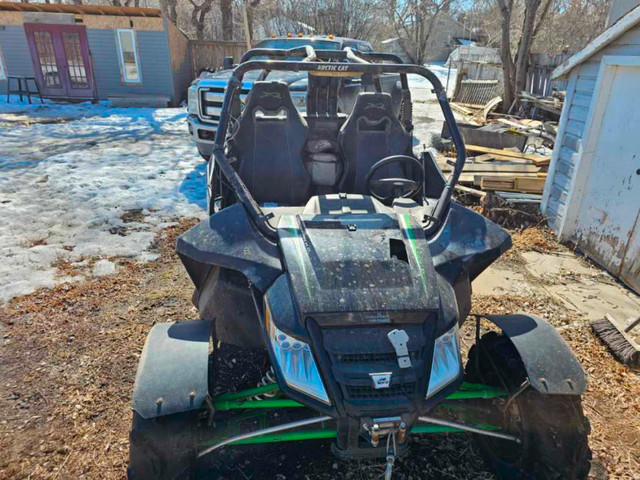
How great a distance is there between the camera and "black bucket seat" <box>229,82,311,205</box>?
3.89m

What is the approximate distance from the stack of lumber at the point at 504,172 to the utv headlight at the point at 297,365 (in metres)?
5.31

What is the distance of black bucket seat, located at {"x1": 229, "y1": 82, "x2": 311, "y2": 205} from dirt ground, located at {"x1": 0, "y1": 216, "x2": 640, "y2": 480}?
4.21ft

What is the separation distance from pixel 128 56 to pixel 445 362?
53.4ft

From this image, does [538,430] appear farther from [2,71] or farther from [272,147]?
[2,71]

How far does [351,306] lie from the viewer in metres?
2.12

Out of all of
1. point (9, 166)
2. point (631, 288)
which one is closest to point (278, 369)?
point (631, 288)

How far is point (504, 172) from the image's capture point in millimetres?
7133

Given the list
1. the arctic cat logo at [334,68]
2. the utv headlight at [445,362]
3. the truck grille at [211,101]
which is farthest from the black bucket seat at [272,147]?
the truck grille at [211,101]

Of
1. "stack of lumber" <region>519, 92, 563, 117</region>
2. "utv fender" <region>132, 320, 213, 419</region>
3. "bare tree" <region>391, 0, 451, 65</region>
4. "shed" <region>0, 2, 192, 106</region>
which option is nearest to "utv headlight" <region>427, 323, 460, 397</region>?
"utv fender" <region>132, 320, 213, 419</region>

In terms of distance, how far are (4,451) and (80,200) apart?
465cm

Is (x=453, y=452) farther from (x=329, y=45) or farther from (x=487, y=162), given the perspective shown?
(x=329, y=45)

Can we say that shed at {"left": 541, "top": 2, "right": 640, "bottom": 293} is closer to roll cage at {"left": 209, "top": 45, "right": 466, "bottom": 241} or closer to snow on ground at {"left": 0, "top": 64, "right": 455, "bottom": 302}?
roll cage at {"left": 209, "top": 45, "right": 466, "bottom": 241}

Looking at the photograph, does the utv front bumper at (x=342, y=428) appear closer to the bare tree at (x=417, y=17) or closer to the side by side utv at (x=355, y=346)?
the side by side utv at (x=355, y=346)

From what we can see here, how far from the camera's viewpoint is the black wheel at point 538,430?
2.18 metres
